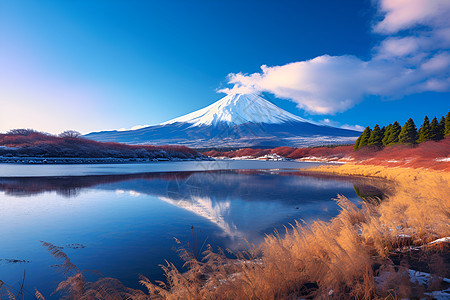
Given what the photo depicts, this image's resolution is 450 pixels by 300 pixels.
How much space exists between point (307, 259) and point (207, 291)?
170cm

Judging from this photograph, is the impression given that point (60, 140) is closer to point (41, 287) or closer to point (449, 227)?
point (41, 287)

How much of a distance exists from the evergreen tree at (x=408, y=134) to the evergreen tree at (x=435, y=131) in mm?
2679

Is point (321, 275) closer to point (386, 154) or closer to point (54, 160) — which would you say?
point (386, 154)

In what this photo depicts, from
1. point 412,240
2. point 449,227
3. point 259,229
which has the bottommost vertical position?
point 259,229

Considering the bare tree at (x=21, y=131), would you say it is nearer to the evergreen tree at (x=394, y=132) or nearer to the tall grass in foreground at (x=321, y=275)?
the tall grass in foreground at (x=321, y=275)

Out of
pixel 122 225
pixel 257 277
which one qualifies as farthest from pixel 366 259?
pixel 122 225

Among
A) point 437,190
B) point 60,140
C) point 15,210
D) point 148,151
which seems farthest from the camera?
point 148,151

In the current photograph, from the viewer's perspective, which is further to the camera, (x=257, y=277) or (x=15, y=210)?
(x=15, y=210)

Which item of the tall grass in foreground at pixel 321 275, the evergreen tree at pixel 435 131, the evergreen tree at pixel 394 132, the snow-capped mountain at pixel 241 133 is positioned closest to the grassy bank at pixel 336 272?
the tall grass in foreground at pixel 321 275

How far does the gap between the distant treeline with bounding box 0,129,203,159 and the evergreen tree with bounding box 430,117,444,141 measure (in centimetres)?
5784

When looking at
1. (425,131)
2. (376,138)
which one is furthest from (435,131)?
(376,138)

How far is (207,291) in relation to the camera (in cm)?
283

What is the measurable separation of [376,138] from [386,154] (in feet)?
59.0

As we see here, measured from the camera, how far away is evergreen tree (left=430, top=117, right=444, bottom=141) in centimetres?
4103
